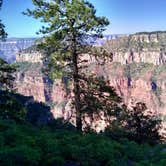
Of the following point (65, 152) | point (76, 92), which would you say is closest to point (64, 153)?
point (65, 152)

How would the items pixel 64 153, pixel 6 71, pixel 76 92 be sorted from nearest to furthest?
pixel 64 153, pixel 6 71, pixel 76 92

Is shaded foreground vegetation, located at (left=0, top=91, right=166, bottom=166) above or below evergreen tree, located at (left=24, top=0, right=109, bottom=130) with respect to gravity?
below

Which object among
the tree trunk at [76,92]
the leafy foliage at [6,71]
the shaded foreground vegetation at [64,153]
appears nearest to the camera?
the shaded foreground vegetation at [64,153]

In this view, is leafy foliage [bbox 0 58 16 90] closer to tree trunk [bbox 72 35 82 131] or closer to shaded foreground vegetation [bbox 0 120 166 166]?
tree trunk [bbox 72 35 82 131]

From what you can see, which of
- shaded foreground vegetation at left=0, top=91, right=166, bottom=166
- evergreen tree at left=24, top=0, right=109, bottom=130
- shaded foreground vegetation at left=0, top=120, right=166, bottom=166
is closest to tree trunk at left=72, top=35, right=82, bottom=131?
evergreen tree at left=24, top=0, right=109, bottom=130

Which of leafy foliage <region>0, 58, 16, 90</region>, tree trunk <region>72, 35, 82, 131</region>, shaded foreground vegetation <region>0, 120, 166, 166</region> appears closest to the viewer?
shaded foreground vegetation <region>0, 120, 166, 166</region>

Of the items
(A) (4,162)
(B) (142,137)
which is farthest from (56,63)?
(A) (4,162)

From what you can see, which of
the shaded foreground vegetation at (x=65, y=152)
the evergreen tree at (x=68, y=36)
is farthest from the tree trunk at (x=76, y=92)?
the shaded foreground vegetation at (x=65, y=152)

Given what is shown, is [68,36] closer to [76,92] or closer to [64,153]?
[76,92]

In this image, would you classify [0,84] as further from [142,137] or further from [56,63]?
[142,137]

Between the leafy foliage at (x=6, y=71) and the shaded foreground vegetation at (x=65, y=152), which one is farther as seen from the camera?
the leafy foliage at (x=6, y=71)

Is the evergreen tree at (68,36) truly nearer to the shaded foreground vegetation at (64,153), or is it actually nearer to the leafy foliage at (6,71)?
the leafy foliage at (6,71)

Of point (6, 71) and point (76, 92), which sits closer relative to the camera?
point (6, 71)

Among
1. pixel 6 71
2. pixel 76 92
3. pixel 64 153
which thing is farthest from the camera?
pixel 76 92
